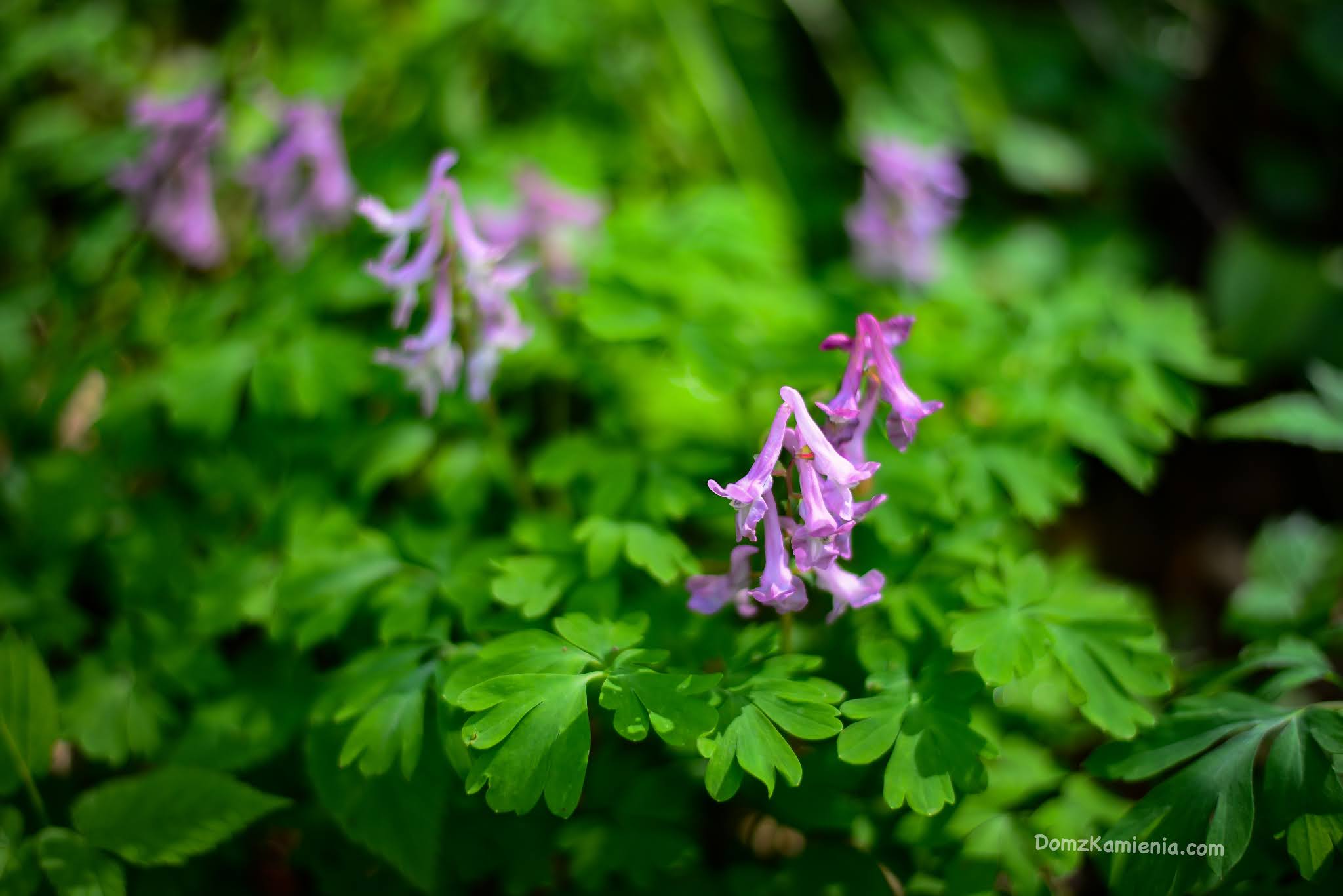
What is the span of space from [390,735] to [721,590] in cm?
70

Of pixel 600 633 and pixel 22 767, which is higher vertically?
pixel 600 633

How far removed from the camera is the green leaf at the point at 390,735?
1604mm

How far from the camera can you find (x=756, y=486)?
4.78ft

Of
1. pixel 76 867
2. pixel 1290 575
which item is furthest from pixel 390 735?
pixel 1290 575

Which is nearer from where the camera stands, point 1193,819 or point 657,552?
point 1193,819

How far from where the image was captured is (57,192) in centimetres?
355

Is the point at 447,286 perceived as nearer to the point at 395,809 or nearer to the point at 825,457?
the point at 825,457

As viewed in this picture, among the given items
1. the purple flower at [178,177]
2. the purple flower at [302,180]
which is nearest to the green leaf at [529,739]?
the purple flower at [302,180]

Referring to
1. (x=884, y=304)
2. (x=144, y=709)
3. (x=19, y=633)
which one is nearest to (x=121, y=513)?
(x=19, y=633)

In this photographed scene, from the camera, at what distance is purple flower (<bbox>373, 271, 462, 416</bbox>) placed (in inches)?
77.3

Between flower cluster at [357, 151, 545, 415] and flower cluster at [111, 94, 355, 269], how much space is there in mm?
854

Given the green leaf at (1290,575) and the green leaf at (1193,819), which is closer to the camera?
the green leaf at (1193,819)

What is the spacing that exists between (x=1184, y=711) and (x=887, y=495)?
2.40ft

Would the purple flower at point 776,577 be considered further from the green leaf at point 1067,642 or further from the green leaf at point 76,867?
the green leaf at point 76,867
